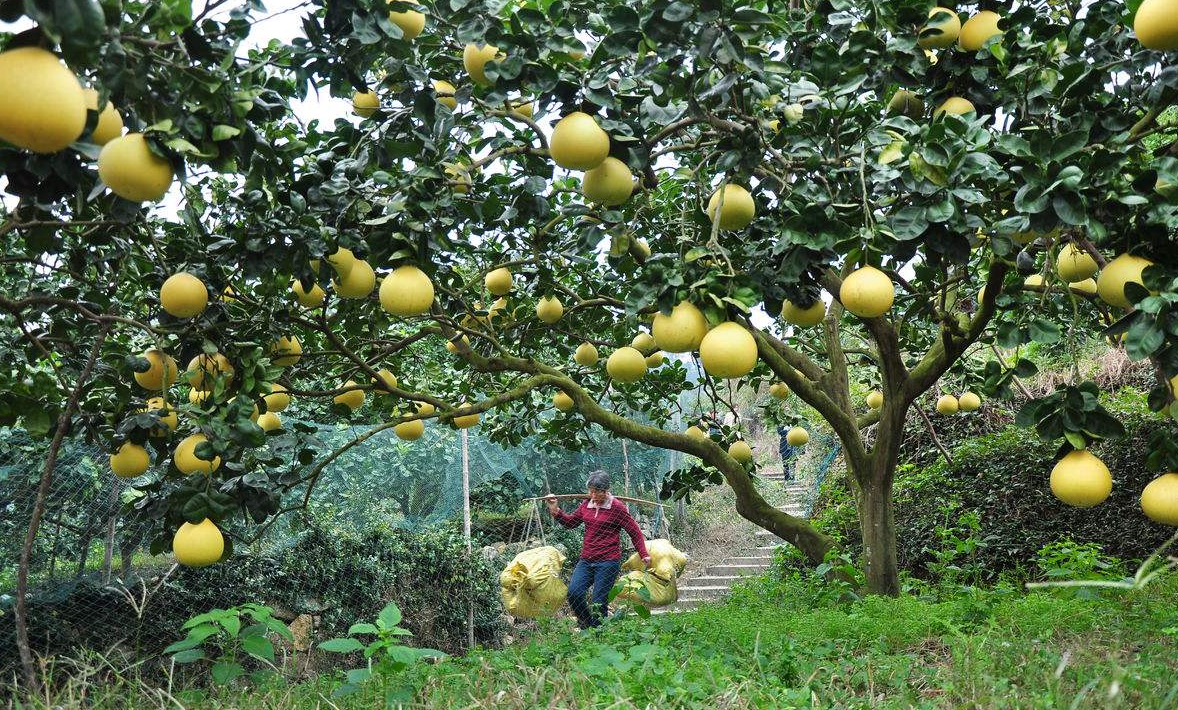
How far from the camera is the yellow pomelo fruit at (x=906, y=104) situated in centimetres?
275

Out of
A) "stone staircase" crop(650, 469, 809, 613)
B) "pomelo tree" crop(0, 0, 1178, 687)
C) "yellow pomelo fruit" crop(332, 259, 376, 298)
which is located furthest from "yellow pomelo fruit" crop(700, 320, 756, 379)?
"stone staircase" crop(650, 469, 809, 613)

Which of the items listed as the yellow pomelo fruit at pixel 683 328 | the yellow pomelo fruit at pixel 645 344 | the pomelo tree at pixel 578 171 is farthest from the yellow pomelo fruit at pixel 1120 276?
the yellow pomelo fruit at pixel 645 344

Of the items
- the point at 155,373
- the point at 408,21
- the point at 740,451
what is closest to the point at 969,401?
the point at 740,451

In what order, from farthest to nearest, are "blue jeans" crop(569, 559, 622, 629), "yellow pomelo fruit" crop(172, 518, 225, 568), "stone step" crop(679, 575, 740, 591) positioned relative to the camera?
"stone step" crop(679, 575, 740, 591) → "blue jeans" crop(569, 559, 622, 629) → "yellow pomelo fruit" crop(172, 518, 225, 568)

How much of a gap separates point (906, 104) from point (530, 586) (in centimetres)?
521

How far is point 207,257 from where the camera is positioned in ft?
8.74

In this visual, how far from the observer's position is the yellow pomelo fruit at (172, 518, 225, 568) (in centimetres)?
249

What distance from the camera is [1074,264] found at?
263cm

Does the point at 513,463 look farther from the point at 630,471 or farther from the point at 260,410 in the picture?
the point at 260,410

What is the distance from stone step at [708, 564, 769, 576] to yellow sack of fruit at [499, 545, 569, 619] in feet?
10.6

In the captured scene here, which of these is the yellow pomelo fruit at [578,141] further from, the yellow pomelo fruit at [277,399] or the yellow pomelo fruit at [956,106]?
the yellow pomelo fruit at [277,399]

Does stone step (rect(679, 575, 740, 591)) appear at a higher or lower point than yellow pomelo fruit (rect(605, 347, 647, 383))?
lower

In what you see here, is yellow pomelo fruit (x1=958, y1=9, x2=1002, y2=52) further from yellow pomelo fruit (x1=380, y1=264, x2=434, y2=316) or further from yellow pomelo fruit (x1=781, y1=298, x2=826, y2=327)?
yellow pomelo fruit (x1=380, y1=264, x2=434, y2=316)

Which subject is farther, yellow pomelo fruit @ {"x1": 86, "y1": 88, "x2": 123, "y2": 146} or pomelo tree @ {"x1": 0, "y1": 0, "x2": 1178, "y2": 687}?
pomelo tree @ {"x1": 0, "y1": 0, "x2": 1178, "y2": 687}
